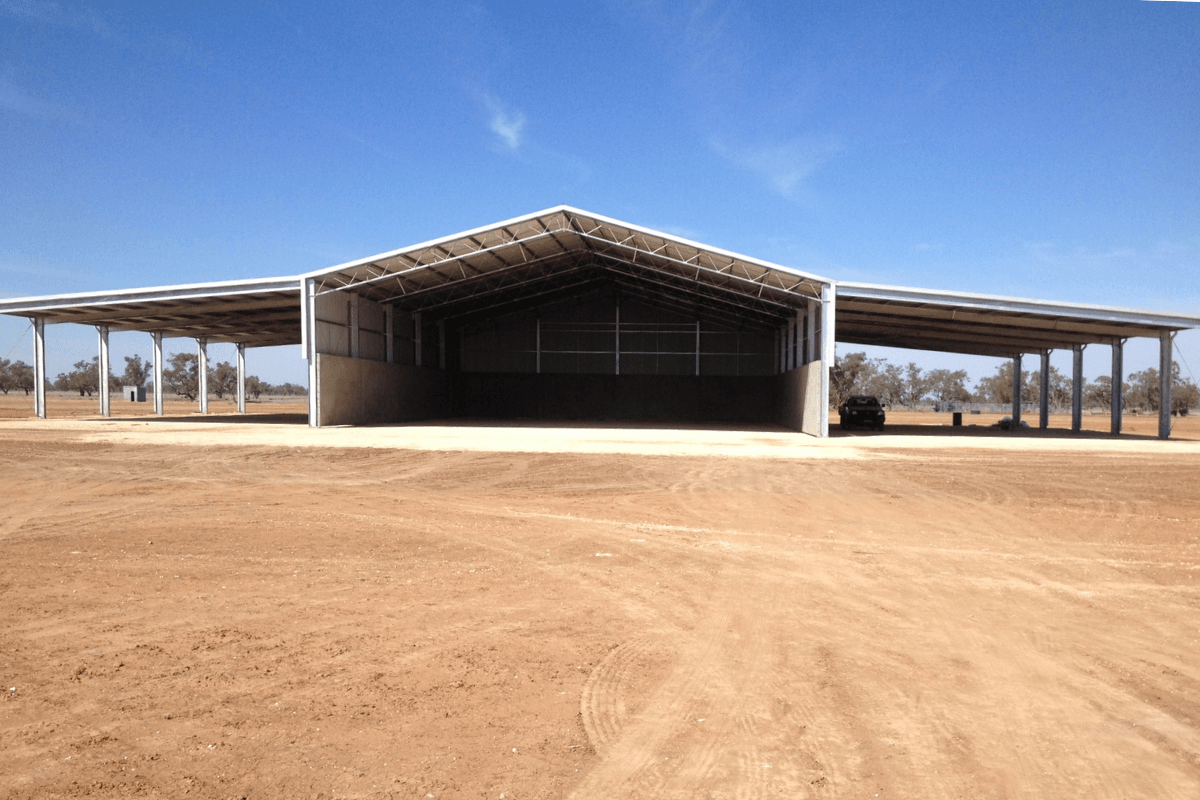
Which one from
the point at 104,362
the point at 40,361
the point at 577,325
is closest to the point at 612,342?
the point at 577,325

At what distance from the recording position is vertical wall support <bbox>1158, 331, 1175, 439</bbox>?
29.9 metres

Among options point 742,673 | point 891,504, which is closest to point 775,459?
point 891,504

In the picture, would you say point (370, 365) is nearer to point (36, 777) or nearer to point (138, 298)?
point (138, 298)

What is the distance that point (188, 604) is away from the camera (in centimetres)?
652

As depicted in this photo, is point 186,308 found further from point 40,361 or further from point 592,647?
Result: point 592,647

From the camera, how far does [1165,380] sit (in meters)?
30.9

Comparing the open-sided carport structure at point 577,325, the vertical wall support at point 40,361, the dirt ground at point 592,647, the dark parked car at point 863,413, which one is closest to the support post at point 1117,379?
the open-sided carport structure at point 577,325

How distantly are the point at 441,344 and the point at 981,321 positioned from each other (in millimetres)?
31606

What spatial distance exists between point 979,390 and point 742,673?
124 m

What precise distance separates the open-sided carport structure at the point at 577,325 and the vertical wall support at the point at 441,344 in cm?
20

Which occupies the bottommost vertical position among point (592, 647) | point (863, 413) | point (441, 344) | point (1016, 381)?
point (592, 647)

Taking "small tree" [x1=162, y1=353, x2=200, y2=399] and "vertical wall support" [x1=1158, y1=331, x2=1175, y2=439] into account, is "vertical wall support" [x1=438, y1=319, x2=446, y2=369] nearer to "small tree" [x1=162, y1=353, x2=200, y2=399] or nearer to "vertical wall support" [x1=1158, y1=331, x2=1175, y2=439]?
"vertical wall support" [x1=1158, y1=331, x2=1175, y2=439]

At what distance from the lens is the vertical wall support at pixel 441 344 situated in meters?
47.7

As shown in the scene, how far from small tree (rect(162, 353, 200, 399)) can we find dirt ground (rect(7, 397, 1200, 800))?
99.4 metres
